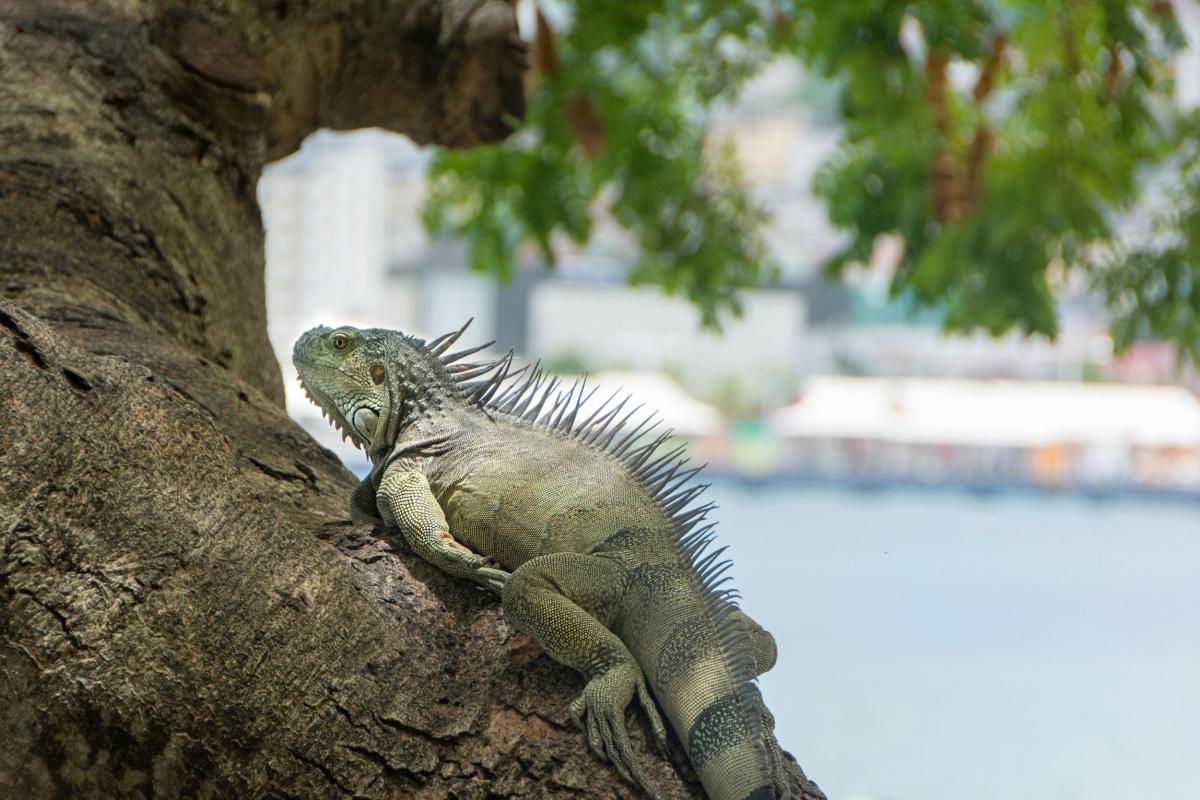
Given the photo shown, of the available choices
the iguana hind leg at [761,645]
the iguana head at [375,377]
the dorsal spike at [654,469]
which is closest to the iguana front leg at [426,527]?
the iguana head at [375,377]

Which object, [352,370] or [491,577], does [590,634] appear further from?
[352,370]

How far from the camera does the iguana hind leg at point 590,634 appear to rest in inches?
67.9

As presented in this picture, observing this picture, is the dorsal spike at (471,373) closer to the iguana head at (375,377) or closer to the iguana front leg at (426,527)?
the iguana head at (375,377)

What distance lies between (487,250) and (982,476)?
26.4 feet

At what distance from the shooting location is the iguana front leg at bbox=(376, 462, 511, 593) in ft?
6.45

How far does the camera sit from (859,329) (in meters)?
11.9

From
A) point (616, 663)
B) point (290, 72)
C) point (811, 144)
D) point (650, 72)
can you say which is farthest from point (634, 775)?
point (811, 144)

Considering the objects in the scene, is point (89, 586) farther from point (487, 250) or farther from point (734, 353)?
point (734, 353)

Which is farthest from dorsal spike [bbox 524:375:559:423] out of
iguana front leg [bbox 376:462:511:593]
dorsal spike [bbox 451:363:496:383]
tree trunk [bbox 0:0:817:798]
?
tree trunk [bbox 0:0:817:798]

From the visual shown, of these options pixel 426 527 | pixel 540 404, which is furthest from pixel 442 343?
pixel 426 527

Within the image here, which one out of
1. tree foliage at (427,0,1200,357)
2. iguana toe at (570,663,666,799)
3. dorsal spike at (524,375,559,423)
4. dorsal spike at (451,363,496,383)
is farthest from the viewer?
tree foliage at (427,0,1200,357)

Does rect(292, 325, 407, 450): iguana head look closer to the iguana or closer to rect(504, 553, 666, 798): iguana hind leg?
the iguana

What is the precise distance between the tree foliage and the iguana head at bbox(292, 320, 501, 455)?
328 centimetres

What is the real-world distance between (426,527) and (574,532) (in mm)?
254
